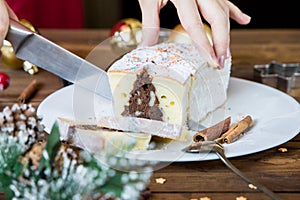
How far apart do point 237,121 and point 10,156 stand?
0.68m

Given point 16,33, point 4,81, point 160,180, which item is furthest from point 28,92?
point 160,180

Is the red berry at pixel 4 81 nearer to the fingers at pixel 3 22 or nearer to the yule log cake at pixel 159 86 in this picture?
the fingers at pixel 3 22

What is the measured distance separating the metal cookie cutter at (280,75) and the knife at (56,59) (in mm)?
588

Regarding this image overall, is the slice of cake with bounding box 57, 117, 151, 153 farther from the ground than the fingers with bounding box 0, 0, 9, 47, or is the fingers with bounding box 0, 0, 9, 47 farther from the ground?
the fingers with bounding box 0, 0, 9, 47

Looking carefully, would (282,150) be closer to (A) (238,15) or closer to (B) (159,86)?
(B) (159,86)

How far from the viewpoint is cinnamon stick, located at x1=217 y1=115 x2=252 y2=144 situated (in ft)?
4.10

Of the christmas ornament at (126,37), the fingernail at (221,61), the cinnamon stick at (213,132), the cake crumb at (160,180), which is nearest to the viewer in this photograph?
the cake crumb at (160,180)

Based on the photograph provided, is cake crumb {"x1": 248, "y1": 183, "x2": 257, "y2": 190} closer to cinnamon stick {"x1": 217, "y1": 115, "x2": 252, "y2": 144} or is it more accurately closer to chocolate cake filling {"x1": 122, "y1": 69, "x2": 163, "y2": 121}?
cinnamon stick {"x1": 217, "y1": 115, "x2": 252, "y2": 144}

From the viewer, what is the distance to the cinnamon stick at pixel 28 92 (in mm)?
1548

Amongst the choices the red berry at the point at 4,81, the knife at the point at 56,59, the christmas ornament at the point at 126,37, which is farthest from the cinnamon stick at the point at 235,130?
the red berry at the point at 4,81

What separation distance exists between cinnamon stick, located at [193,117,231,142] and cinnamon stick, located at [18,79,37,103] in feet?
1.86

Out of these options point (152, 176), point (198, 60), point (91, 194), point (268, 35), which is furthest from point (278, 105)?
point (268, 35)

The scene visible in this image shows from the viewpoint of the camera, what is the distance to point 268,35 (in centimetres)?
231

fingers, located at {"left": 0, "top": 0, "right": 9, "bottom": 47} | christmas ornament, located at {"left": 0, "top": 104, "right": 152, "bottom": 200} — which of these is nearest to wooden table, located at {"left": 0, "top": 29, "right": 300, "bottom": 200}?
christmas ornament, located at {"left": 0, "top": 104, "right": 152, "bottom": 200}
